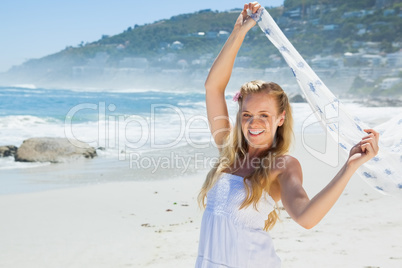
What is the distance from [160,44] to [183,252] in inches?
3356

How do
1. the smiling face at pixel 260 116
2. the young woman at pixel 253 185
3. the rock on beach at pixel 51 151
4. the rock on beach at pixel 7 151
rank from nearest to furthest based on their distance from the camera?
1. the young woman at pixel 253 185
2. the smiling face at pixel 260 116
3. the rock on beach at pixel 51 151
4. the rock on beach at pixel 7 151

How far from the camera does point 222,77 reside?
7.12 ft

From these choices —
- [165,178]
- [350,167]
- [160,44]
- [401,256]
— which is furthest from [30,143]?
[160,44]

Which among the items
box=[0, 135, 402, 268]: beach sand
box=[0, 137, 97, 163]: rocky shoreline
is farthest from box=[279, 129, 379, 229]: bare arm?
box=[0, 137, 97, 163]: rocky shoreline

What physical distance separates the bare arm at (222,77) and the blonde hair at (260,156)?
168mm

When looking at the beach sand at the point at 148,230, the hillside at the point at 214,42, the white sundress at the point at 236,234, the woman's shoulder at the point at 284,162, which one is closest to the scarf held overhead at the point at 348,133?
the woman's shoulder at the point at 284,162

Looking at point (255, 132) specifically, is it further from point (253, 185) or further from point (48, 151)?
point (48, 151)

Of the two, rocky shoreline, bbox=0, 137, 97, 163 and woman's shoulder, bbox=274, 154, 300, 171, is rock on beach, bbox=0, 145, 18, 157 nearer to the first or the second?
rocky shoreline, bbox=0, 137, 97, 163

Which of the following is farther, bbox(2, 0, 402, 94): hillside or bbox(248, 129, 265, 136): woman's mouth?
bbox(2, 0, 402, 94): hillside

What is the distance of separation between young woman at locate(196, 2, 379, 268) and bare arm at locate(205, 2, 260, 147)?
200 mm

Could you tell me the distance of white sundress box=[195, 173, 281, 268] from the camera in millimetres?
1774

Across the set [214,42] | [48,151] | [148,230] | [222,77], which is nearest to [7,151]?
[48,151]

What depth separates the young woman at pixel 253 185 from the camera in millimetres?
1767

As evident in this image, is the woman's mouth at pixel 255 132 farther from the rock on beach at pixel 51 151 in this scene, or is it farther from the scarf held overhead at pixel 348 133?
the rock on beach at pixel 51 151
